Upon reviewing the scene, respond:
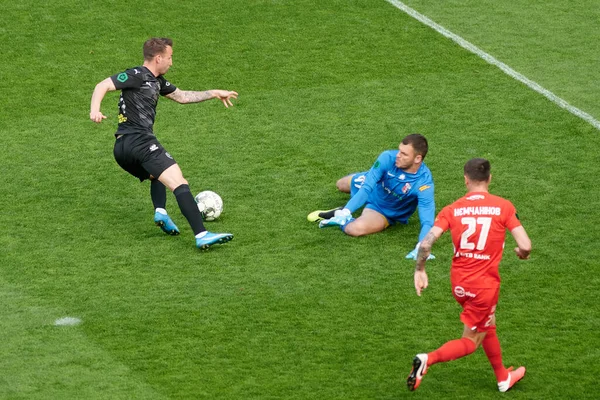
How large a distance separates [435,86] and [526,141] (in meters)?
2.02

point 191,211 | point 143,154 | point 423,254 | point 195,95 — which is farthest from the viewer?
point 195,95

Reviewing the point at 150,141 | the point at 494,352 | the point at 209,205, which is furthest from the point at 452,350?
the point at 150,141

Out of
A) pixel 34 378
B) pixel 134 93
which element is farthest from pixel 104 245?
pixel 34 378

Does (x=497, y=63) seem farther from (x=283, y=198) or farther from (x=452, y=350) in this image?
(x=452, y=350)

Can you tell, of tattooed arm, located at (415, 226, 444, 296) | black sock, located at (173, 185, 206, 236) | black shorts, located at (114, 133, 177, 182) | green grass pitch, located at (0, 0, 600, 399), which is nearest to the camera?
tattooed arm, located at (415, 226, 444, 296)

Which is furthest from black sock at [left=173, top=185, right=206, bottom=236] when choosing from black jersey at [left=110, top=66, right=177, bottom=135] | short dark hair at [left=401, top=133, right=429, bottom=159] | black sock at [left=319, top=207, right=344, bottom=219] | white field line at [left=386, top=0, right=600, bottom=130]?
white field line at [left=386, top=0, right=600, bottom=130]

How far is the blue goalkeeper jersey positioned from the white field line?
151 inches

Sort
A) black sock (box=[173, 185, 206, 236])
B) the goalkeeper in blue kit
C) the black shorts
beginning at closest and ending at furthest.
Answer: black sock (box=[173, 185, 206, 236]), the goalkeeper in blue kit, the black shorts

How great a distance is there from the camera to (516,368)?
8328mm

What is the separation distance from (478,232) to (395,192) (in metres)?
3.23

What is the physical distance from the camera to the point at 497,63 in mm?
15414

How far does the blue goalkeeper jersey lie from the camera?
419 inches

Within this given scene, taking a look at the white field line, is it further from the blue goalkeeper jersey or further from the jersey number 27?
the jersey number 27

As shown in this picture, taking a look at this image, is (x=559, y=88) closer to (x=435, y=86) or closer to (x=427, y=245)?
(x=435, y=86)
